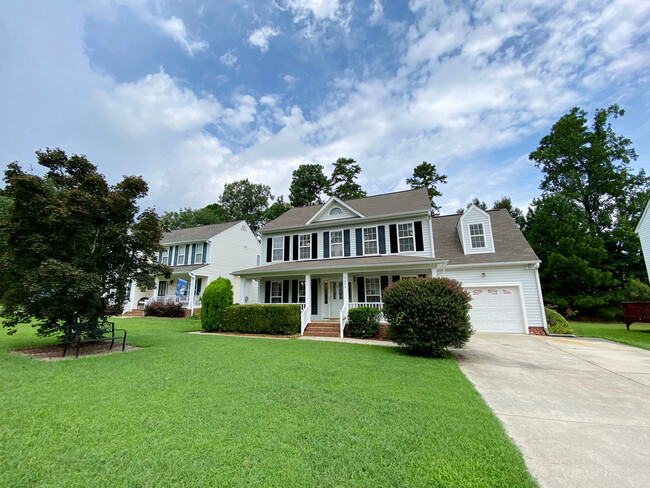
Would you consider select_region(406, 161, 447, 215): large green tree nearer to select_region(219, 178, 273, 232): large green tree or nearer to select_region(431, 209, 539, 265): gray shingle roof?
select_region(431, 209, 539, 265): gray shingle roof

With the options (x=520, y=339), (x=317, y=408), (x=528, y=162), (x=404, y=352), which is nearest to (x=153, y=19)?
(x=317, y=408)

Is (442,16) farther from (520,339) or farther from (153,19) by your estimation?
(520,339)

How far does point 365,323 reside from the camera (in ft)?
36.0

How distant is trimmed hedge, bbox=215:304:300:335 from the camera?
11.7 meters

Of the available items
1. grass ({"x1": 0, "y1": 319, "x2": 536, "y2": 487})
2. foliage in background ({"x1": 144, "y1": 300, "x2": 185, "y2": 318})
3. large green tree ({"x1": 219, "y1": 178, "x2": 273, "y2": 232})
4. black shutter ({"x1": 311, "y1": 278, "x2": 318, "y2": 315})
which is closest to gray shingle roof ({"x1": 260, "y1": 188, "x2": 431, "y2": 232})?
black shutter ({"x1": 311, "y1": 278, "x2": 318, "y2": 315})

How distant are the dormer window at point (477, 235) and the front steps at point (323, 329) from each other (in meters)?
8.41

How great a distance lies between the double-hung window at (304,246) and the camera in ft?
51.1

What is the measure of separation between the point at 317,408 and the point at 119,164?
15.7 m

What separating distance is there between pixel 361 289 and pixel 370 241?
2.61m

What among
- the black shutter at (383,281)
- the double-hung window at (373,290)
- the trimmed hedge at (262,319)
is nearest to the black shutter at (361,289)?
the double-hung window at (373,290)

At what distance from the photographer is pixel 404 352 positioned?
312 inches

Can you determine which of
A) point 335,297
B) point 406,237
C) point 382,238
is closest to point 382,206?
point 382,238

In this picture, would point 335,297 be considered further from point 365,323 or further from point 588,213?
point 588,213

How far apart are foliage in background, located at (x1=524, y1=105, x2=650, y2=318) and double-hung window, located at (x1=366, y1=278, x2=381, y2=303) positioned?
46.3 ft
